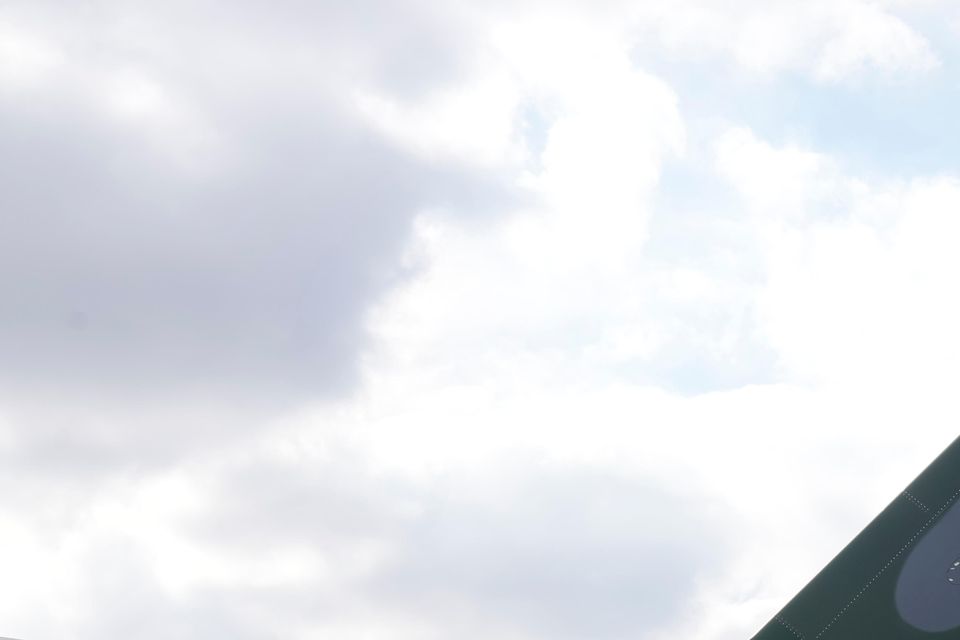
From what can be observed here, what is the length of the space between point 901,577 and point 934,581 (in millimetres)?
544

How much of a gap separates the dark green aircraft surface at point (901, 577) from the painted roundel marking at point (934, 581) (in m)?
0.02

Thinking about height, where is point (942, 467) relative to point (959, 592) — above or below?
above

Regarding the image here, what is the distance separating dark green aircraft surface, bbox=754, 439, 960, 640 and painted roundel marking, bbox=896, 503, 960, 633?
17 mm

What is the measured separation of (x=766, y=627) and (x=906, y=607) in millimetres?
2411

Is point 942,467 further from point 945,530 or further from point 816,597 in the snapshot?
point 816,597

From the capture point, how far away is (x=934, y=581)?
838 inches

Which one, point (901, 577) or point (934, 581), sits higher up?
point (901, 577)

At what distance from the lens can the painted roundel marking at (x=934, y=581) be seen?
21281 millimetres

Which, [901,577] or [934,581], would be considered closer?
[934,581]

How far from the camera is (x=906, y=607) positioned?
2141cm

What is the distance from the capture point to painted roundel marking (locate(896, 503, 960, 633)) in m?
21.3

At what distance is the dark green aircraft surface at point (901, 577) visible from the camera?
21344mm

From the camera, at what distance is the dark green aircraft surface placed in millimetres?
21344

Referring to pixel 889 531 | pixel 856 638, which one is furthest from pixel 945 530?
pixel 856 638
